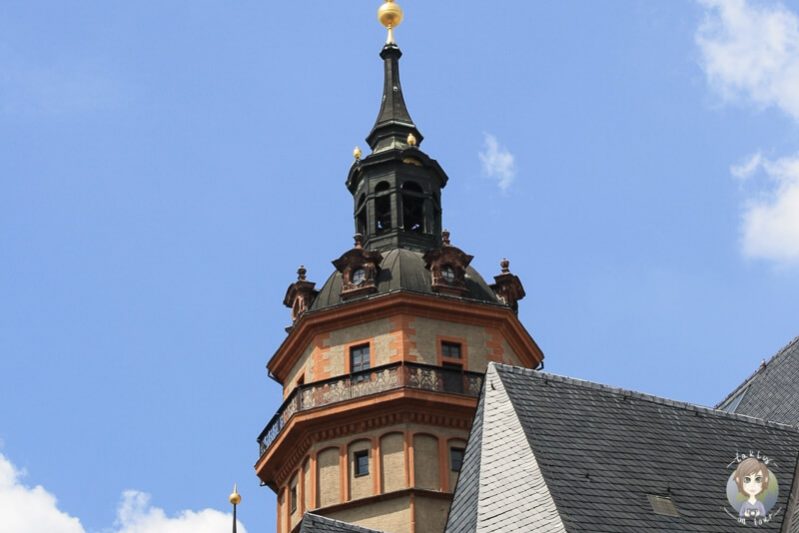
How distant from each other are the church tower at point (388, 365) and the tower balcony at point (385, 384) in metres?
0.04

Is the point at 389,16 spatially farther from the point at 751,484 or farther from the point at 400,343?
the point at 751,484

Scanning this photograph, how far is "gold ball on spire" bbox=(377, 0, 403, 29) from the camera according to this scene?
66.0 m

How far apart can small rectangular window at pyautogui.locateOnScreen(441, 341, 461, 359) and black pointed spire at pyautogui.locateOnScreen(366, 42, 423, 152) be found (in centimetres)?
886

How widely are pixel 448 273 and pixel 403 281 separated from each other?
1.41 meters

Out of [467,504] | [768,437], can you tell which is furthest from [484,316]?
[467,504]

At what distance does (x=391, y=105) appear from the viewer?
64.0m

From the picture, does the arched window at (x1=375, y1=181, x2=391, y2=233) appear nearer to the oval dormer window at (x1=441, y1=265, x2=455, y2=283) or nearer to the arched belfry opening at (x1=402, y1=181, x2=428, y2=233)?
the arched belfry opening at (x1=402, y1=181, x2=428, y2=233)

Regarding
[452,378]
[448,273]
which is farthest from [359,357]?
[448,273]

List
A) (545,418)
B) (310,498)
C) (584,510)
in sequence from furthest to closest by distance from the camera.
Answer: (310,498) → (545,418) → (584,510)

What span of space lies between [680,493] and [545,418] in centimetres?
277

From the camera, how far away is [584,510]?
30922 millimetres

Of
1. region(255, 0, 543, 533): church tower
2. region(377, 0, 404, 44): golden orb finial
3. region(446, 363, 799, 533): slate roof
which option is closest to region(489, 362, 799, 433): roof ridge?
region(446, 363, 799, 533): slate roof

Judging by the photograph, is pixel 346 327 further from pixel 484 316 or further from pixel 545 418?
pixel 545 418

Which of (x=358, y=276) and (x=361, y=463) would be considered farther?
(x=358, y=276)
